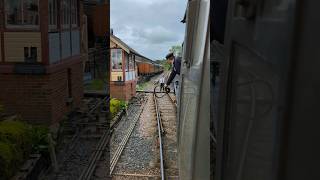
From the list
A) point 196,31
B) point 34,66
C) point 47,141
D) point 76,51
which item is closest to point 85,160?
point 47,141

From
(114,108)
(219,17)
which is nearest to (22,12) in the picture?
(114,108)

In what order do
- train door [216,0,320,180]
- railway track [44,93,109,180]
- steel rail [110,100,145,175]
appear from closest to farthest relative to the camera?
1. train door [216,0,320,180]
2. railway track [44,93,109,180]
3. steel rail [110,100,145,175]

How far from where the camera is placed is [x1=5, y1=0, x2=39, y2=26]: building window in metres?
8.55

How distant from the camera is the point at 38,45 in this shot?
8.75m

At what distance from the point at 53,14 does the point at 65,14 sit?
847mm

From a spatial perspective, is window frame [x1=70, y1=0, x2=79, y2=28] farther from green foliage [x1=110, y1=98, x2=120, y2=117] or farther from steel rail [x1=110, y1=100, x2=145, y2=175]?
green foliage [x1=110, y1=98, x2=120, y2=117]

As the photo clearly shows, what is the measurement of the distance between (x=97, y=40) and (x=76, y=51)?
56 cm

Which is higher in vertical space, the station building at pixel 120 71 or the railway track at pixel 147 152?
the station building at pixel 120 71

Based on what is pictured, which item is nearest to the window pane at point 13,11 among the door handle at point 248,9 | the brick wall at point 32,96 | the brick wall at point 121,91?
the brick wall at point 32,96

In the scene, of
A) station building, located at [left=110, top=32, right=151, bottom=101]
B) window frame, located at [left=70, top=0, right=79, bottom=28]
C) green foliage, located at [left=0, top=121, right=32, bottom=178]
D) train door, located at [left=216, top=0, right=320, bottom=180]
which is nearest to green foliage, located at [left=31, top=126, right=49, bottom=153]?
green foliage, located at [left=0, top=121, right=32, bottom=178]

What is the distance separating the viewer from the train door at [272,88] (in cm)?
57

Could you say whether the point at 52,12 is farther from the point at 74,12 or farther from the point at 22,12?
the point at 74,12

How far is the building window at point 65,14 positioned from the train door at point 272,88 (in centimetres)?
890

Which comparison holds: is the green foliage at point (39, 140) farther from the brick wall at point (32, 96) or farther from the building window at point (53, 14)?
the building window at point (53, 14)
